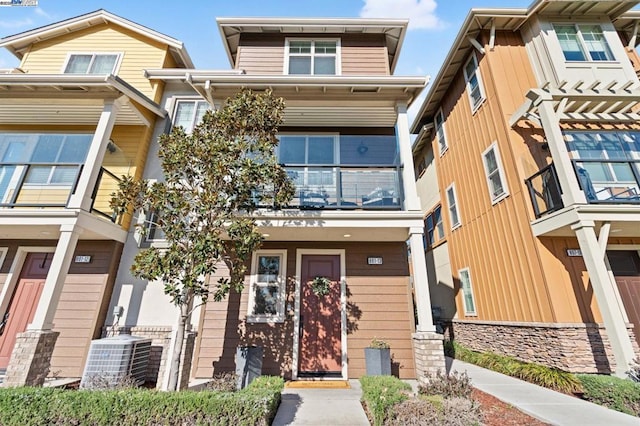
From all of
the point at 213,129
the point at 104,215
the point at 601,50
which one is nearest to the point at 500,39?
the point at 601,50

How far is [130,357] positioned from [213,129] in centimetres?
451

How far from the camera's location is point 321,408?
463 centimetres

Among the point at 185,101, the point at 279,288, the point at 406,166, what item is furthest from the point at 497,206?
the point at 185,101

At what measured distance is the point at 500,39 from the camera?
9.30 m

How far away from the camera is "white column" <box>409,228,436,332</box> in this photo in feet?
18.8

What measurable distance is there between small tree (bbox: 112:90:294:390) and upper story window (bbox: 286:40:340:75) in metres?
4.00

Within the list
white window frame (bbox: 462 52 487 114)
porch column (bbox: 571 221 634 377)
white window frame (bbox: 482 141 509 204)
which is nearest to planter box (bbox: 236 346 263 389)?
porch column (bbox: 571 221 634 377)

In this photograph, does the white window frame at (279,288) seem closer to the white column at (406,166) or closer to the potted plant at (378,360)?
the potted plant at (378,360)

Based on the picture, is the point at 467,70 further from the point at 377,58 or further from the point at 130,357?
the point at 130,357

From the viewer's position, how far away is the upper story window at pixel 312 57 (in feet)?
29.9

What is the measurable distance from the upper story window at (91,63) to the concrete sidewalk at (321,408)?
10772mm

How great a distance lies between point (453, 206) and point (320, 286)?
24.5ft

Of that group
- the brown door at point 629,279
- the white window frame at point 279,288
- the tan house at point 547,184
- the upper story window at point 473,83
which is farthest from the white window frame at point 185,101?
the brown door at point 629,279

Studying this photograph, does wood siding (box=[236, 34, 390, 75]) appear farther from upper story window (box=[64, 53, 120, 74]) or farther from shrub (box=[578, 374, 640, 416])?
shrub (box=[578, 374, 640, 416])
